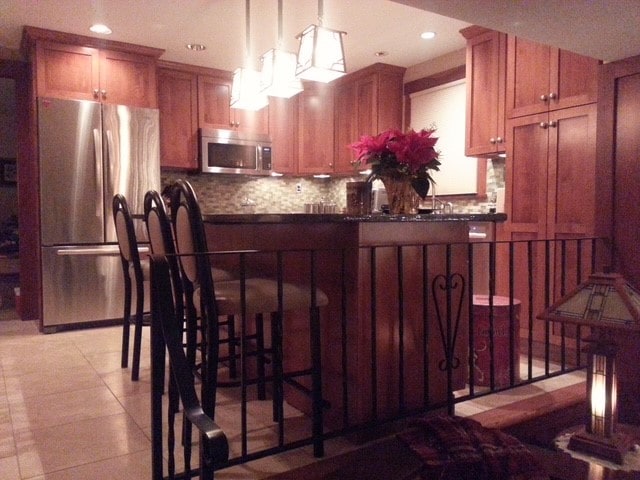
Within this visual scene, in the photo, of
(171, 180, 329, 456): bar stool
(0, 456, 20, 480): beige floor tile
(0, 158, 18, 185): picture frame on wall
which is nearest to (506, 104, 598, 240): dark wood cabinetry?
(171, 180, 329, 456): bar stool

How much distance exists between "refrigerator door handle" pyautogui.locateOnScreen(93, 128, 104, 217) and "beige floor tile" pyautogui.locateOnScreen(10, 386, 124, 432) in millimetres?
1969

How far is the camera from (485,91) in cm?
376

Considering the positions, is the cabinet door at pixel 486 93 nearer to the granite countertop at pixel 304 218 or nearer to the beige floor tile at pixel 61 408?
the granite countertop at pixel 304 218

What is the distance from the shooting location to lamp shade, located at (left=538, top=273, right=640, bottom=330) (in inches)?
73.3

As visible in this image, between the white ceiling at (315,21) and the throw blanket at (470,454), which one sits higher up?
the white ceiling at (315,21)

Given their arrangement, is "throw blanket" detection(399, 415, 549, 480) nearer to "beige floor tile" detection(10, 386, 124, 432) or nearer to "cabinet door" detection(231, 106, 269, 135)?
"beige floor tile" detection(10, 386, 124, 432)

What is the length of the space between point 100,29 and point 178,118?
1092mm

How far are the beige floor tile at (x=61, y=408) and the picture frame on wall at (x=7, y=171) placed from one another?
4.69m

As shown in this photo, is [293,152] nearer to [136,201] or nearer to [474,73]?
[136,201]

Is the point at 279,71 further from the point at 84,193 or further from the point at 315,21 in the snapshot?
the point at 84,193

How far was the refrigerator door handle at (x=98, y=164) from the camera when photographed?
412 centimetres

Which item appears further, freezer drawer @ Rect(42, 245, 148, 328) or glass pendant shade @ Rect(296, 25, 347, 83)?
freezer drawer @ Rect(42, 245, 148, 328)

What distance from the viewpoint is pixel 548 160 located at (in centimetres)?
320

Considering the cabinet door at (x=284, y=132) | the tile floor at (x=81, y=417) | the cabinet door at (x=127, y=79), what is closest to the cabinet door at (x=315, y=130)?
the cabinet door at (x=284, y=132)
